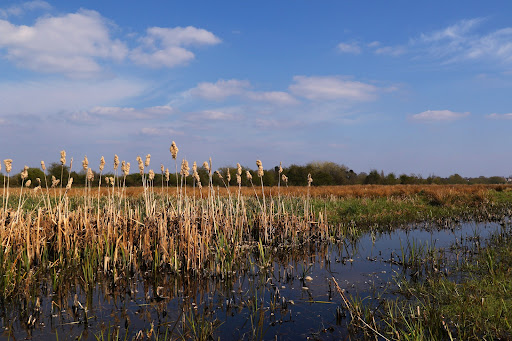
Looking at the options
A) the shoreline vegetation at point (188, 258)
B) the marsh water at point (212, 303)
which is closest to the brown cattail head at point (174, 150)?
the shoreline vegetation at point (188, 258)

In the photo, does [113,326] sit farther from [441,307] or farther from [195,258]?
[441,307]

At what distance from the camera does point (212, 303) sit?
5.32 metres

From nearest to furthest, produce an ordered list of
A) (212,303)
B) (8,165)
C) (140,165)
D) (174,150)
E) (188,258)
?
(212,303)
(188,258)
(8,165)
(174,150)
(140,165)

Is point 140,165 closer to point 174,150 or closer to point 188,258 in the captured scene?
point 174,150

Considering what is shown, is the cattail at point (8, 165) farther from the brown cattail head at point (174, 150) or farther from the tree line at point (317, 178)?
the tree line at point (317, 178)

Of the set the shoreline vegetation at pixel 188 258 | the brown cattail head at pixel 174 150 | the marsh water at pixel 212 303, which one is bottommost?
the marsh water at pixel 212 303

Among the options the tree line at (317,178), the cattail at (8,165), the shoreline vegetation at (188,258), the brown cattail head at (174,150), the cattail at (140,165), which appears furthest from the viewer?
the tree line at (317,178)

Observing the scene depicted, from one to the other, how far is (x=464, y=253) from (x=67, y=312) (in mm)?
7843

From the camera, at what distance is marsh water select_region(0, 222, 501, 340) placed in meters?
4.43

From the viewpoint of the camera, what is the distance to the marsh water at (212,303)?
443cm

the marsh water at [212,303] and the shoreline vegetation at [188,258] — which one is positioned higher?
the shoreline vegetation at [188,258]

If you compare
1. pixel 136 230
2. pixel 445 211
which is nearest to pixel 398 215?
pixel 445 211

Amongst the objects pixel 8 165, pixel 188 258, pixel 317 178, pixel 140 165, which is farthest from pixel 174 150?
pixel 317 178

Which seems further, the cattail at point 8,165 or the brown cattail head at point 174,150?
the brown cattail head at point 174,150
